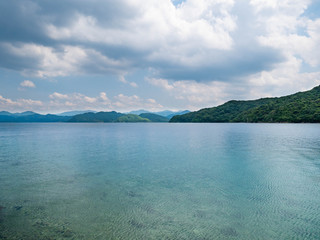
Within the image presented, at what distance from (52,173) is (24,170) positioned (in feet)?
16.6

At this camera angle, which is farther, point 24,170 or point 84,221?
point 24,170

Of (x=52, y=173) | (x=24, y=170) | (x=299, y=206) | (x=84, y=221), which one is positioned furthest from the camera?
(x=24, y=170)

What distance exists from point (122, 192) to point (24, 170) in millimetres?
17125

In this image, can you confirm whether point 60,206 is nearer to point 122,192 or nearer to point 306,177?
point 122,192

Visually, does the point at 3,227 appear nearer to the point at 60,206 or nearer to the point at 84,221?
the point at 60,206

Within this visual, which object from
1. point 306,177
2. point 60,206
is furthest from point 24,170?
point 306,177

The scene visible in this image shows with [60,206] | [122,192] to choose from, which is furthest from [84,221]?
[122,192]

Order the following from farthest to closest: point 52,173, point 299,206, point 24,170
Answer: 1. point 24,170
2. point 52,173
3. point 299,206

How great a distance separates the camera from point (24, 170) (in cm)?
2562

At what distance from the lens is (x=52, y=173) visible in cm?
2394

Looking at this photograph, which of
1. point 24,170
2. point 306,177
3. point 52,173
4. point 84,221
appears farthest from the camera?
point 24,170

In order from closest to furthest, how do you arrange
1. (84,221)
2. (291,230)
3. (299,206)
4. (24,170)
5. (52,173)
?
(291,230), (84,221), (299,206), (52,173), (24,170)

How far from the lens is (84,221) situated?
38.7 feet

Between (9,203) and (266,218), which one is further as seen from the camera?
(9,203)
